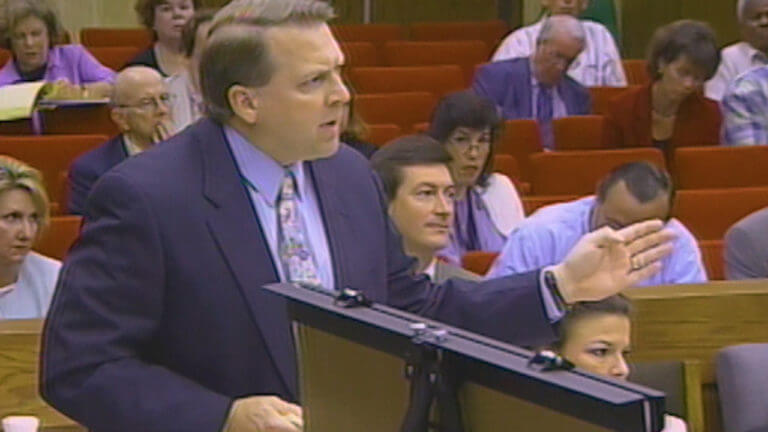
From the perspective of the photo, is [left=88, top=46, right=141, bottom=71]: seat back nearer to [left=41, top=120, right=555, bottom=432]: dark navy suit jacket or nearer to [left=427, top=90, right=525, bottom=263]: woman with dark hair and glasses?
[left=427, top=90, right=525, bottom=263]: woman with dark hair and glasses

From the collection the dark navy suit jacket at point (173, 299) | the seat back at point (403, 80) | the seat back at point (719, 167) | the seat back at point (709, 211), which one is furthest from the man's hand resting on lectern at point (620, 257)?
the seat back at point (403, 80)

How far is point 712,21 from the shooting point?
9.55m

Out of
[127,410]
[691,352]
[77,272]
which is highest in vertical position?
[77,272]

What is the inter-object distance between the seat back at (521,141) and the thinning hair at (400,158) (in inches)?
74.6

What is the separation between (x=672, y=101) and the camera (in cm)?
589

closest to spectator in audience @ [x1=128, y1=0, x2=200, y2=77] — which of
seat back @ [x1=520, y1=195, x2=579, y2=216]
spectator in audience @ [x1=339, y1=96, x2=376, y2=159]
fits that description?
spectator in audience @ [x1=339, y1=96, x2=376, y2=159]

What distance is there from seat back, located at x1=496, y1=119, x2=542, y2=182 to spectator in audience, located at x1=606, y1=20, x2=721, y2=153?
0.28m

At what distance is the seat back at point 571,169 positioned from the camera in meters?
5.38

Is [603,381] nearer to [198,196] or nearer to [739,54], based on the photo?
[198,196]

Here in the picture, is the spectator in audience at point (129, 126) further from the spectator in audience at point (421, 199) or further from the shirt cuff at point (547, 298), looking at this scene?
the shirt cuff at point (547, 298)

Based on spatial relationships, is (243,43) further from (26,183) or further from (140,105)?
(140,105)

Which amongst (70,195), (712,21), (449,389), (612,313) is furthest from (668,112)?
(449,389)

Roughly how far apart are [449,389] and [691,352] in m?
2.18

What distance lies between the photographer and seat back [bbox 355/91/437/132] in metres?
6.40
